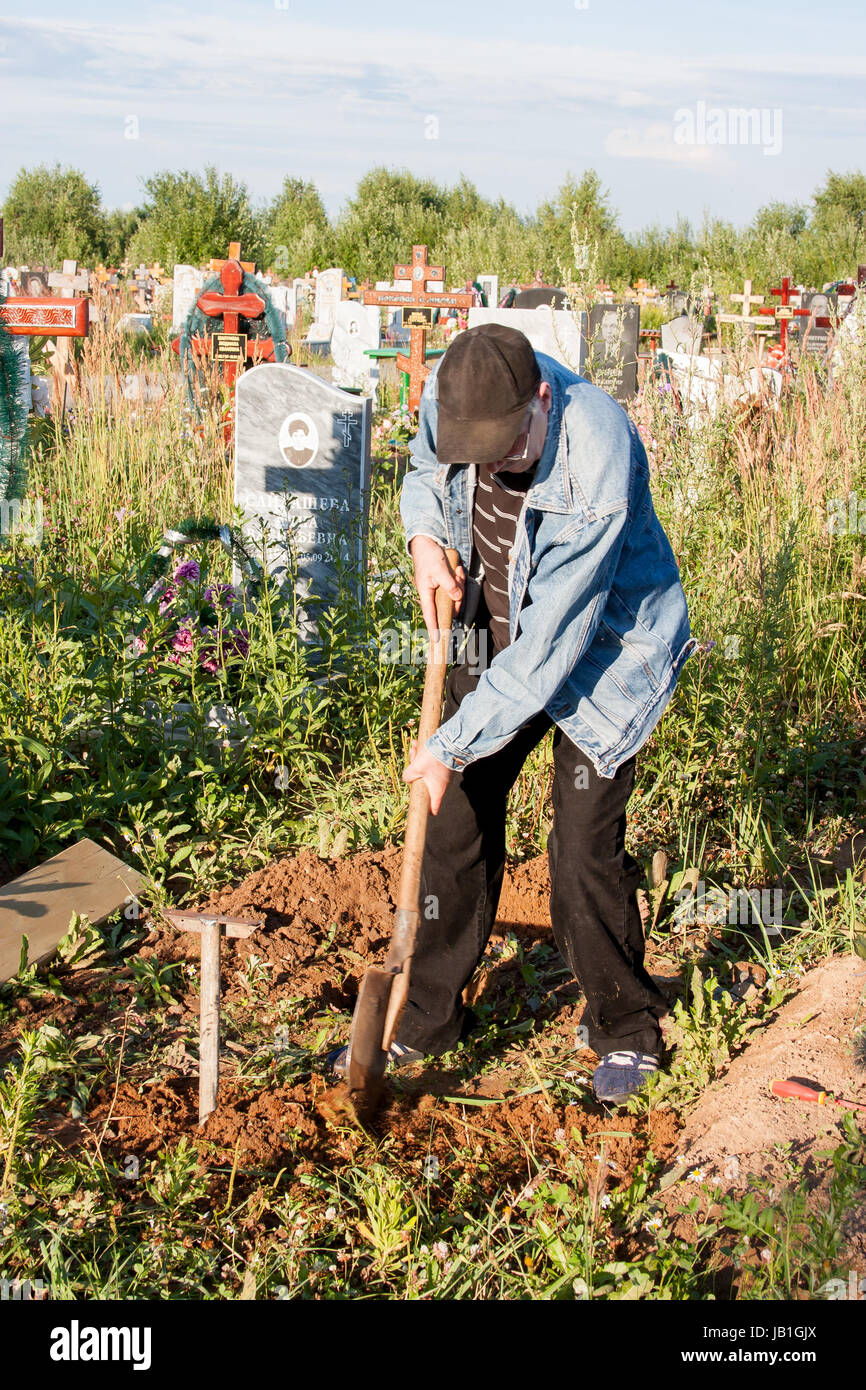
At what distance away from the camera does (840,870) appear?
391 centimetres

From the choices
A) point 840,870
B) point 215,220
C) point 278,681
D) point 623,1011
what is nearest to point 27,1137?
point 623,1011

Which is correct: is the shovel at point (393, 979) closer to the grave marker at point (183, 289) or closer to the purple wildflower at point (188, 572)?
the purple wildflower at point (188, 572)

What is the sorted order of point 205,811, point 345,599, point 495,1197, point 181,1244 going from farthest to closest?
point 345,599, point 205,811, point 495,1197, point 181,1244

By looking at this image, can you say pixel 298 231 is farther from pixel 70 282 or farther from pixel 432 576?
pixel 432 576

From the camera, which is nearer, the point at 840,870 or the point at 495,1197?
the point at 495,1197

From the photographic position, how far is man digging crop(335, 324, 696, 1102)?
2.24 metres

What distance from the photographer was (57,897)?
3.30 metres

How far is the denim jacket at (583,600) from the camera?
2252 millimetres

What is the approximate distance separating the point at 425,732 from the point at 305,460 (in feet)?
9.89

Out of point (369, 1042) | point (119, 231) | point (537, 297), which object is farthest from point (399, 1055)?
point (119, 231)

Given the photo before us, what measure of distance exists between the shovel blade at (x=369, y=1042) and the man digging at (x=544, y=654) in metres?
0.24

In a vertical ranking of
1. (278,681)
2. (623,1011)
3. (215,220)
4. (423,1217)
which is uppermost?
(215,220)

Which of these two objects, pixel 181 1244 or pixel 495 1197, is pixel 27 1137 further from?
pixel 495 1197

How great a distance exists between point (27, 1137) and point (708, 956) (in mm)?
1983
